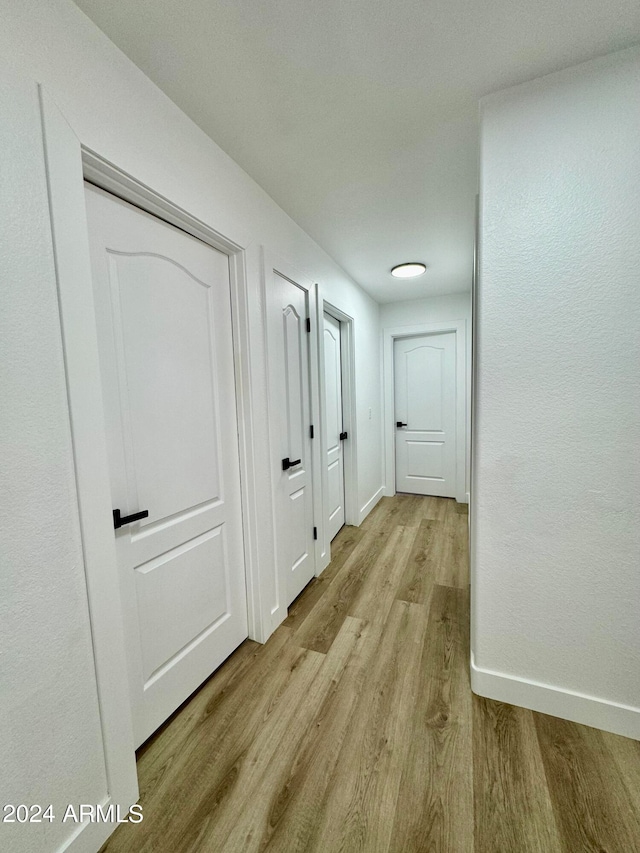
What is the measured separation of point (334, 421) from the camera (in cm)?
296

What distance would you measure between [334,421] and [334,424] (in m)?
0.03

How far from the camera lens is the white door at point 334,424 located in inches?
112

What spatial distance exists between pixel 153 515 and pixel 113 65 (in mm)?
1492

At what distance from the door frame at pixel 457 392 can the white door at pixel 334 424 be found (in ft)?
3.69

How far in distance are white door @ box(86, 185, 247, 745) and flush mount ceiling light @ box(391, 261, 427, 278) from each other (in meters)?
1.85

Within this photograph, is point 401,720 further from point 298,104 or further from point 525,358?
point 298,104

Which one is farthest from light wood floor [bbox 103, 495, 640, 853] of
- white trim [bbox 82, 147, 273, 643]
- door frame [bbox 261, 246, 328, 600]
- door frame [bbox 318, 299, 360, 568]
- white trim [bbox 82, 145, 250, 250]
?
white trim [bbox 82, 145, 250, 250]

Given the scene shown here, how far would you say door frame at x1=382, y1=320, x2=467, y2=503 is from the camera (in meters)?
3.72

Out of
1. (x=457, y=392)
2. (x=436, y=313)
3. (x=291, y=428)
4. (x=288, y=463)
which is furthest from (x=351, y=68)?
(x=457, y=392)

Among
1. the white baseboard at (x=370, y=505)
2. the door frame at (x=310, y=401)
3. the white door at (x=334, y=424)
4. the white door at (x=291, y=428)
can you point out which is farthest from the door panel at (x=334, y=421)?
the white door at (x=291, y=428)

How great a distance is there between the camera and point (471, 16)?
3.23ft

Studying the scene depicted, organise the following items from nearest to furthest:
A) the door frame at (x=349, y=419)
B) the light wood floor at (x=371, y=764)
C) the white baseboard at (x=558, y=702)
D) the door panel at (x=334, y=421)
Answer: the light wood floor at (x=371, y=764), the white baseboard at (x=558, y=702), the door panel at (x=334, y=421), the door frame at (x=349, y=419)

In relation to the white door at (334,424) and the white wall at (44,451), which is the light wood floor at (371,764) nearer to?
the white wall at (44,451)

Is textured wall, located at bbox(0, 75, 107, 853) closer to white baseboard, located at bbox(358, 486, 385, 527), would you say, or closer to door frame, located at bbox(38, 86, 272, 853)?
door frame, located at bbox(38, 86, 272, 853)
